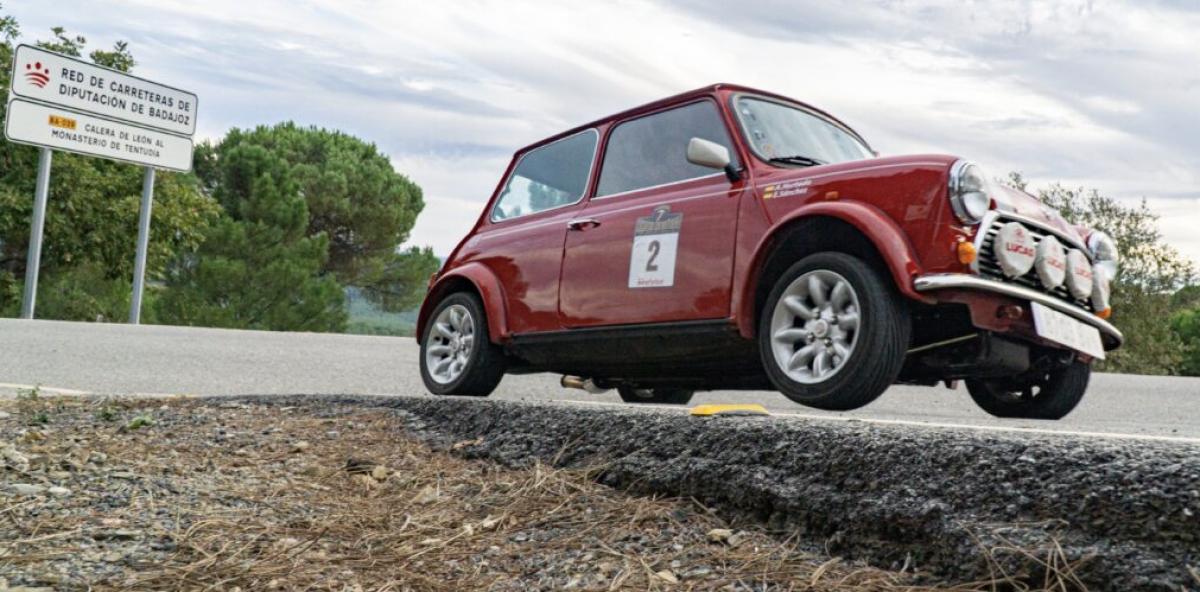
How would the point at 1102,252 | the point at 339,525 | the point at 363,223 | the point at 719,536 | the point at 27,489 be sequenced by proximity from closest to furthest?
the point at 719,536 → the point at 339,525 → the point at 27,489 → the point at 1102,252 → the point at 363,223

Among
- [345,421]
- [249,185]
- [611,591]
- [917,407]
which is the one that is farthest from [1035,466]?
[249,185]

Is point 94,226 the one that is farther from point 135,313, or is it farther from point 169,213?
point 135,313

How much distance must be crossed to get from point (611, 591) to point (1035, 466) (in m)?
1.10

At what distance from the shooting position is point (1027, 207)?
414 cm

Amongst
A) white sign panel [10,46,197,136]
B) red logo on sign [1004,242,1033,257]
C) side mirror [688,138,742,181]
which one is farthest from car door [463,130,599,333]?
white sign panel [10,46,197,136]

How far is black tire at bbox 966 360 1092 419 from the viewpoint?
459 cm

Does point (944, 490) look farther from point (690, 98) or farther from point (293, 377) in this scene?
point (293, 377)

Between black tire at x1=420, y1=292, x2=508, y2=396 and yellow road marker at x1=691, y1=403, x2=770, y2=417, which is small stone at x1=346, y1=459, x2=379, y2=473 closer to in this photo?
yellow road marker at x1=691, y1=403, x2=770, y2=417

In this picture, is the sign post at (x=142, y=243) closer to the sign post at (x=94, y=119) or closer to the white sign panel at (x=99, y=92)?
the sign post at (x=94, y=119)

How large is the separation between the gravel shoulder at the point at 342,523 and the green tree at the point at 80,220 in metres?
23.4

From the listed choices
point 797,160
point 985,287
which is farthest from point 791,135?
point 985,287

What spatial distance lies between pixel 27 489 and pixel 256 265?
27189 mm

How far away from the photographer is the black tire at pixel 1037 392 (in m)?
4.59

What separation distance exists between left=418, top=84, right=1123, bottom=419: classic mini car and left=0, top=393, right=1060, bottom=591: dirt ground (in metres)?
1.19
